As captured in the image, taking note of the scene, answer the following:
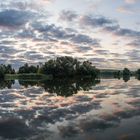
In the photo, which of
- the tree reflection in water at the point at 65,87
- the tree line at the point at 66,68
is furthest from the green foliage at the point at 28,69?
the tree reflection in water at the point at 65,87

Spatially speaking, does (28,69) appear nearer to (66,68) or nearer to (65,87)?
(66,68)

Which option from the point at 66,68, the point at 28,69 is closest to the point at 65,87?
the point at 66,68

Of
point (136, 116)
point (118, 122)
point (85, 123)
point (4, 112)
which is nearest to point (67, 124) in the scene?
point (85, 123)

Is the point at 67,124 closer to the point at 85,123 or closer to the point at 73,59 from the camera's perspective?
the point at 85,123

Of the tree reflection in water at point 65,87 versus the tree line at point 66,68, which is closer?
the tree reflection in water at point 65,87

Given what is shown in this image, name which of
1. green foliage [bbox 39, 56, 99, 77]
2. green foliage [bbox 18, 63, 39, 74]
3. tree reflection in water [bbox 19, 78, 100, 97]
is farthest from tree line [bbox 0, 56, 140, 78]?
tree reflection in water [bbox 19, 78, 100, 97]

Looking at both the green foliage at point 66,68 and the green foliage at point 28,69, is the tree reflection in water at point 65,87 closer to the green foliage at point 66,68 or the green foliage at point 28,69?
the green foliage at point 66,68

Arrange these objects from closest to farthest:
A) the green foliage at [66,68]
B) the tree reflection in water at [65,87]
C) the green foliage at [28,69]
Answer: the tree reflection in water at [65,87] → the green foliage at [66,68] → the green foliage at [28,69]

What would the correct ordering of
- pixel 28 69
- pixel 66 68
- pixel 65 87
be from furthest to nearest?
pixel 28 69 → pixel 66 68 → pixel 65 87

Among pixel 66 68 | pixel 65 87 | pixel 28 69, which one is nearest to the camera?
pixel 65 87

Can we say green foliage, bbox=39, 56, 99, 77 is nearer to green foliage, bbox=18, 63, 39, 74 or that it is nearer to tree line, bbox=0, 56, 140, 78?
tree line, bbox=0, 56, 140, 78

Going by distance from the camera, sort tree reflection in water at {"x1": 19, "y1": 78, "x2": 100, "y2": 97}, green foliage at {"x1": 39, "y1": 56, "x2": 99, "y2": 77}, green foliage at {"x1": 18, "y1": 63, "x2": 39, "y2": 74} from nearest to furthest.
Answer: tree reflection in water at {"x1": 19, "y1": 78, "x2": 100, "y2": 97} → green foliage at {"x1": 39, "y1": 56, "x2": 99, "y2": 77} → green foliage at {"x1": 18, "y1": 63, "x2": 39, "y2": 74}

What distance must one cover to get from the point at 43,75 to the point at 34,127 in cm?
10572

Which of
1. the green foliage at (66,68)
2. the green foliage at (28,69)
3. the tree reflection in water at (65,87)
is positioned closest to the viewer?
the tree reflection in water at (65,87)
